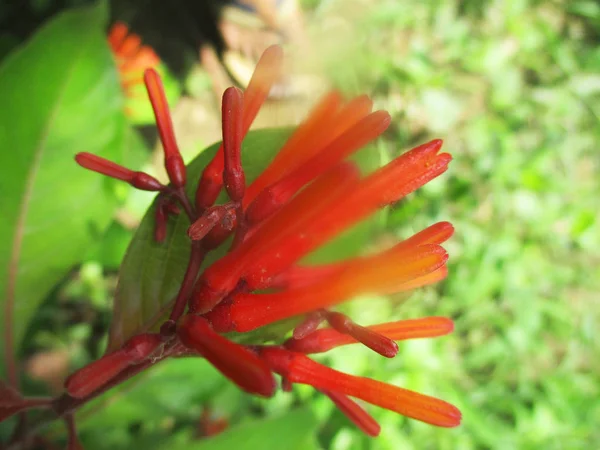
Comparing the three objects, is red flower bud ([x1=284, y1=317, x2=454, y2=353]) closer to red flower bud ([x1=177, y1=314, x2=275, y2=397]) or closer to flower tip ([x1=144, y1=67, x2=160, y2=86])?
red flower bud ([x1=177, y1=314, x2=275, y2=397])

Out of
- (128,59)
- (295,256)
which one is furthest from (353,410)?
(128,59)

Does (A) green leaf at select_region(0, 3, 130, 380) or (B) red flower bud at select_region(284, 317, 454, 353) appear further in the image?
(A) green leaf at select_region(0, 3, 130, 380)

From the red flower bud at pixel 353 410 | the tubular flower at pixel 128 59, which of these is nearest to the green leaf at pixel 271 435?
the red flower bud at pixel 353 410

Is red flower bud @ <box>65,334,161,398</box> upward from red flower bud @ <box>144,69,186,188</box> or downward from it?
downward

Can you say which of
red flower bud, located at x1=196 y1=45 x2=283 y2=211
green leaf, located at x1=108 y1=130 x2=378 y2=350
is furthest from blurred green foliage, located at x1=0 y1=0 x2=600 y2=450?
red flower bud, located at x1=196 y1=45 x2=283 y2=211

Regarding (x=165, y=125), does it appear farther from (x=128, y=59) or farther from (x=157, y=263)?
(x=128, y=59)

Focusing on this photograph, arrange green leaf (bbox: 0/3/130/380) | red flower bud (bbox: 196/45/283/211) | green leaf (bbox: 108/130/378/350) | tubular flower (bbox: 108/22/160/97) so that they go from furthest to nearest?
tubular flower (bbox: 108/22/160/97)
green leaf (bbox: 0/3/130/380)
green leaf (bbox: 108/130/378/350)
red flower bud (bbox: 196/45/283/211)

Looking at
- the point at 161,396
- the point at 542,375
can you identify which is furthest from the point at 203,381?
the point at 542,375
